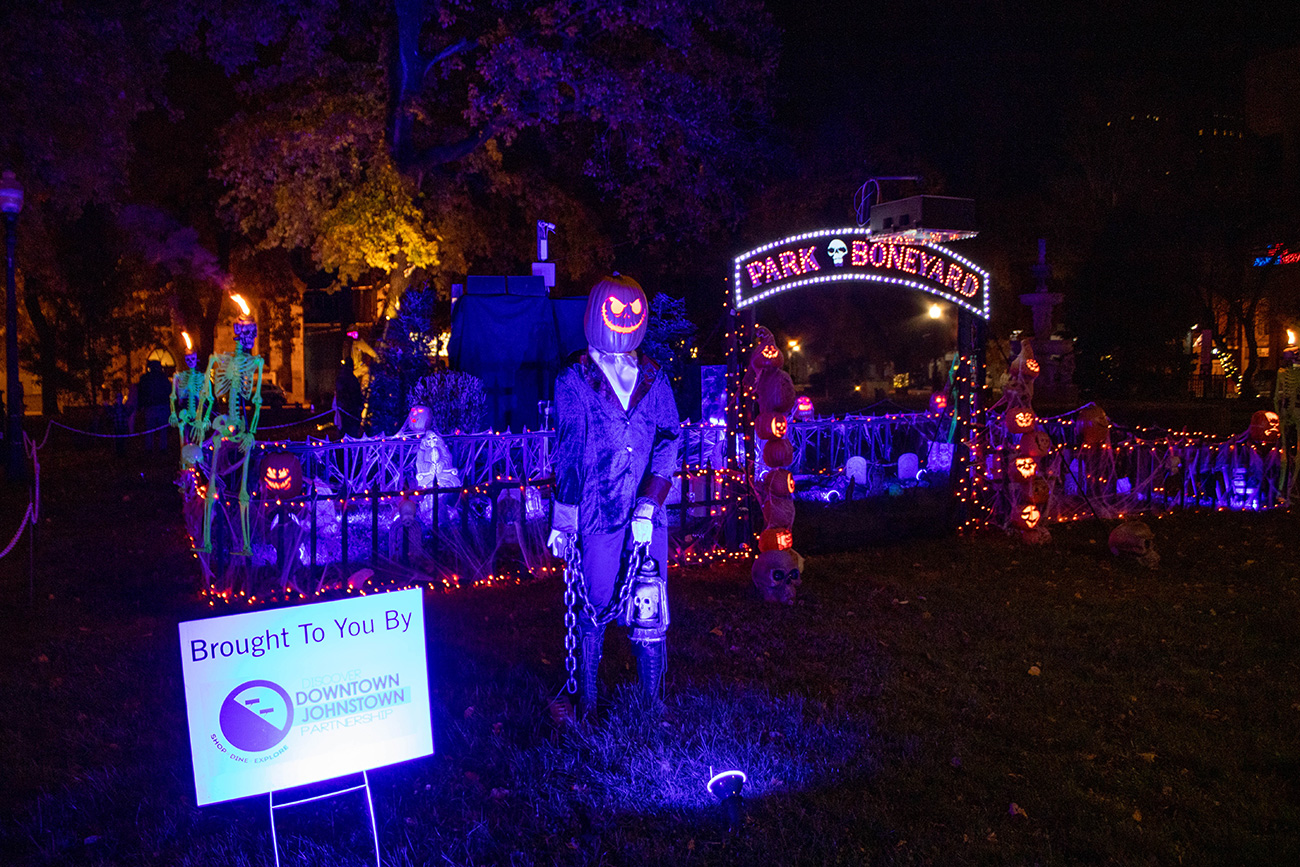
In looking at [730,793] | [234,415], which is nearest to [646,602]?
[730,793]

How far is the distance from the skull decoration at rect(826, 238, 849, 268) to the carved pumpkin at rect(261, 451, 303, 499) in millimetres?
5291

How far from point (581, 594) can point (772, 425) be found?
353 centimetres

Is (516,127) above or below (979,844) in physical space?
above

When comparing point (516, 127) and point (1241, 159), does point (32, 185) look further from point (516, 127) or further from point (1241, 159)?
point (1241, 159)

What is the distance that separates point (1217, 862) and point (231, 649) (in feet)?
12.9

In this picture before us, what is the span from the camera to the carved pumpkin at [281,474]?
25.5ft

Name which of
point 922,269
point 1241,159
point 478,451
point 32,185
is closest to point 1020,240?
point 1241,159

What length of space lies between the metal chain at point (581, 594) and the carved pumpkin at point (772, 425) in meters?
3.35

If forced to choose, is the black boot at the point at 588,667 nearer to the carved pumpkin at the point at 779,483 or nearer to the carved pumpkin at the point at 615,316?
the carved pumpkin at the point at 615,316

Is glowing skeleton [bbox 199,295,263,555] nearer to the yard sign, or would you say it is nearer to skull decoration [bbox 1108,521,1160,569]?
the yard sign

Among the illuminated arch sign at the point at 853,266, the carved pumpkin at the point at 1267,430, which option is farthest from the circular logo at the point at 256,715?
the carved pumpkin at the point at 1267,430

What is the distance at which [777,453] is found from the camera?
25.3 feet

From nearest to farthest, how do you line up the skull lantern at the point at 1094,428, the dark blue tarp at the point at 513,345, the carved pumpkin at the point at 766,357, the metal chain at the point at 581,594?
the metal chain at the point at 581,594 < the carved pumpkin at the point at 766,357 < the skull lantern at the point at 1094,428 < the dark blue tarp at the point at 513,345

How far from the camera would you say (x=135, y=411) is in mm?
21125
